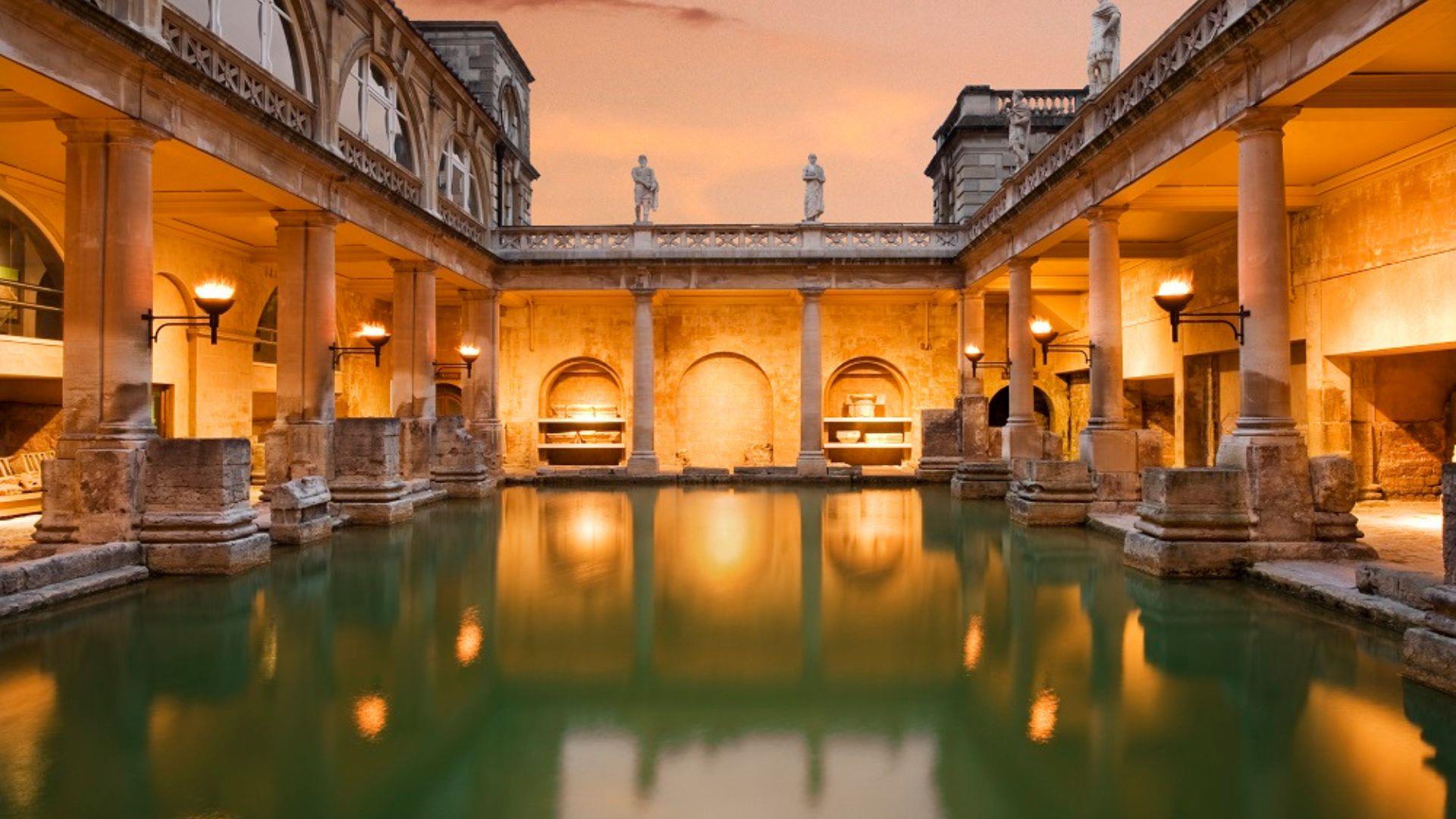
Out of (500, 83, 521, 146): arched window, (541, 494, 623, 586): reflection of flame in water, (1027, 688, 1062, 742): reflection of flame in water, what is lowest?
(1027, 688, 1062, 742): reflection of flame in water

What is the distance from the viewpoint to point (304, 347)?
12906mm

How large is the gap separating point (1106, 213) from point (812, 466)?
33.6ft

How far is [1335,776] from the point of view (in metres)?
3.69

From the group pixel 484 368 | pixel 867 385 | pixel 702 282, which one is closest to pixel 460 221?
pixel 484 368

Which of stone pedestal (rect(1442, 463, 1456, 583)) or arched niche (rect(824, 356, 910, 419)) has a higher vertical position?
arched niche (rect(824, 356, 910, 419))

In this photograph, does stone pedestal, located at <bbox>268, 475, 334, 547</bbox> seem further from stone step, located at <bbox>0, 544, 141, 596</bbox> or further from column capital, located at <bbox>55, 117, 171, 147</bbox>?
column capital, located at <bbox>55, 117, 171, 147</bbox>

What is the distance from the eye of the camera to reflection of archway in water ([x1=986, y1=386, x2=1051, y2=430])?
26188 mm

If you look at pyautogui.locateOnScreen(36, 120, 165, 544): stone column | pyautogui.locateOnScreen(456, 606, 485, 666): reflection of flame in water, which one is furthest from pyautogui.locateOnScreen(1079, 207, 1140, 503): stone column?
pyautogui.locateOnScreen(36, 120, 165, 544): stone column

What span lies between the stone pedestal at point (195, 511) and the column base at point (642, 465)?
12660 millimetres

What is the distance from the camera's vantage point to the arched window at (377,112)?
14.6 meters

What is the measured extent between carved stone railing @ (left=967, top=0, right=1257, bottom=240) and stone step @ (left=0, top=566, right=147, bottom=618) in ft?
38.7

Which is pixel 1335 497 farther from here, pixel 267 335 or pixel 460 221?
pixel 267 335

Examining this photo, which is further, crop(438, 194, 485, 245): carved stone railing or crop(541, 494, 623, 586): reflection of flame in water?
crop(438, 194, 485, 245): carved stone railing

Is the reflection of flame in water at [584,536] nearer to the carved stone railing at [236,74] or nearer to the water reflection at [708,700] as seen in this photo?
the water reflection at [708,700]
